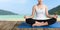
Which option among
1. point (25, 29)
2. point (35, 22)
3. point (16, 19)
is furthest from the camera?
point (16, 19)

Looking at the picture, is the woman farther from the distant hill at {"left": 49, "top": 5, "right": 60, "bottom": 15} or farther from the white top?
the distant hill at {"left": 49, "top": 5, "right": 60, "bottom": 15}

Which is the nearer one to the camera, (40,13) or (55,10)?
(40,13)

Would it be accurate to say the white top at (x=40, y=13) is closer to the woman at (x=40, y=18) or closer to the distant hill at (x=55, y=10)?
the woman at (x=40, y=18)

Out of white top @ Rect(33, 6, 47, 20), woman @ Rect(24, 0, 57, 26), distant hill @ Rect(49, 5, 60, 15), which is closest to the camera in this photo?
woman @ Rect(24, 0, 57, 26)

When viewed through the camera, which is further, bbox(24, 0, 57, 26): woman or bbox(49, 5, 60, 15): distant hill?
bbox(49, 5, 60, 15): distant hill

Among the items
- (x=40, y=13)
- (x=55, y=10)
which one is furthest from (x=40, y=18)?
(x=55, y=10)

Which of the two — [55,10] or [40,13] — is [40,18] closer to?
[40,13]

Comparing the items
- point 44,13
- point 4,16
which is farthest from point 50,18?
point 4,16

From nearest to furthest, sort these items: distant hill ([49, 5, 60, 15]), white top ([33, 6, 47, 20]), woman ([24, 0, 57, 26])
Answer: woman ([24, 0, 57, 26]) < white top ([33, 6, 47, 20]) < distant hill ([49, 5, 60, 15])

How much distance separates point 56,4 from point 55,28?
6.70ft

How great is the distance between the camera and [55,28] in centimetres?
248

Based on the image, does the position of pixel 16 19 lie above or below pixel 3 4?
below

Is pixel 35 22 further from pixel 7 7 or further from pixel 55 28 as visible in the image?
pixel 7 7

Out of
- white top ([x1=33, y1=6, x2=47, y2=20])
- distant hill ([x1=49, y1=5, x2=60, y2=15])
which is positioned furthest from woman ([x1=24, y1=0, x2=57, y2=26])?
distant hill ([x1=49, y1=5, x2=60, y2=15])
